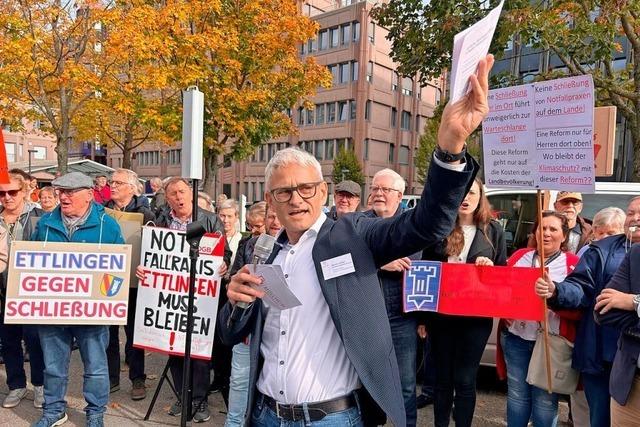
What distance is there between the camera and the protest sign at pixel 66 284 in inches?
152

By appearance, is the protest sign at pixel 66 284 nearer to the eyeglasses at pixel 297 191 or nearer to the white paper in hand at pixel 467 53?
the eyeglasses at pixel 297 191

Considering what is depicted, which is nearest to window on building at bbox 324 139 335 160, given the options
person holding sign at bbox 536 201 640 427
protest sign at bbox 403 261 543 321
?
protest sign at bbox 403 261 543 321

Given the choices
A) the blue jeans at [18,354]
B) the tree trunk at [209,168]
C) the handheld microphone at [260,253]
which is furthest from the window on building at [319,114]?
the handheld microphone at [260,253]

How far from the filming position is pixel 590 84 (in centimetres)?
292

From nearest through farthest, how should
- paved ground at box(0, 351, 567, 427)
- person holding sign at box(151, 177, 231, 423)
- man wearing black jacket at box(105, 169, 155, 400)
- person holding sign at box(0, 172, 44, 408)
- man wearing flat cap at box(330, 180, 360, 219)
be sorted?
paved ground at box(0, 351, 567, 427) → person holding sign at box(151, 177, 231, 423) → person holding sign at box(0, 172, 44, 408) → man wearing black jacket at box(105, 169, 155, 400) → man wearing flat cap at box(330, 180, 360, 219)

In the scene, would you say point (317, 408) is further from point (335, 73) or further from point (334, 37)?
point (334, 37)

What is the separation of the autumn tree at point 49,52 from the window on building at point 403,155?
33161mm

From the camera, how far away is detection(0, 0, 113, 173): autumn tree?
12.2m

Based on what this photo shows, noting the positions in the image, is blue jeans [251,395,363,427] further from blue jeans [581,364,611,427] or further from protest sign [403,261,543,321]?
blue jeans [581,364,611,427]

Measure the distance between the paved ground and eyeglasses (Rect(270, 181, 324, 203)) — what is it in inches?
123

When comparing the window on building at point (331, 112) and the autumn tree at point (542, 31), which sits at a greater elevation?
the window on building at point (331, 112)

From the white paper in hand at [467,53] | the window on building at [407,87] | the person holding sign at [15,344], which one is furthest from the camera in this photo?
the window on building at [407,87]

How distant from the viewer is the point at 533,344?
138 inches

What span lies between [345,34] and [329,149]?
9.98m
